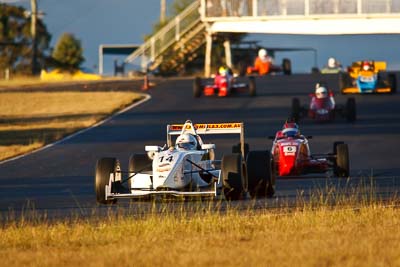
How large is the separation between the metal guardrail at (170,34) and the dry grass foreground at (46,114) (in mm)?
11933

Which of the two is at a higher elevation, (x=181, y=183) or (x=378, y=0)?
(x=378, y=0)

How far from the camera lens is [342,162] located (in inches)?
992

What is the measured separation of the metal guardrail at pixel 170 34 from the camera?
68375 mm

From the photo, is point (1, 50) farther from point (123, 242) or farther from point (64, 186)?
point (123, 242)

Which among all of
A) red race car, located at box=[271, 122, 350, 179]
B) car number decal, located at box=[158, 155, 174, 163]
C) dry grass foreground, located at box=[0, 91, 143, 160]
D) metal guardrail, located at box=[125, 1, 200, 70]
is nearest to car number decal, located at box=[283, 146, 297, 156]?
red race car, located at box=[271, 122, 350, 179]

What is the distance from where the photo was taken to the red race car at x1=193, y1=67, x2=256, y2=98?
50500 millimetres

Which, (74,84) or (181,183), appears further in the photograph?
(74,84)

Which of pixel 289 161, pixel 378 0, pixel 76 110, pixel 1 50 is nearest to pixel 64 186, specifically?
pixel 289 161

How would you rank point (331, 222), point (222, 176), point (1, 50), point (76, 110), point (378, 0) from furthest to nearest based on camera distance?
point (1, 50) → point (378, 0) → point (76, 110) → point (222, 176) → point (331, 222)

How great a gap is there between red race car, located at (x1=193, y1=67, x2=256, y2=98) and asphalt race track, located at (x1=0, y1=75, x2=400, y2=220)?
39 centimetres

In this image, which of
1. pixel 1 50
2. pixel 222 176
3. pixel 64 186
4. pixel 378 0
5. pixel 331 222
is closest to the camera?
Result: pixel 331 222

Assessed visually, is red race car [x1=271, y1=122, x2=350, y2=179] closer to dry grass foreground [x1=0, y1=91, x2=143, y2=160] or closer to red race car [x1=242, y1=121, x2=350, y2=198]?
red race car [x1=242, y1=121, x2=350, y2=198]

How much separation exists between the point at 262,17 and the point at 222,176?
4338 cm

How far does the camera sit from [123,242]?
15.5 metres
